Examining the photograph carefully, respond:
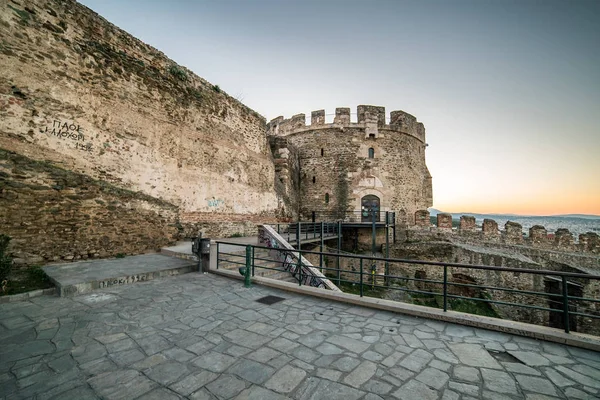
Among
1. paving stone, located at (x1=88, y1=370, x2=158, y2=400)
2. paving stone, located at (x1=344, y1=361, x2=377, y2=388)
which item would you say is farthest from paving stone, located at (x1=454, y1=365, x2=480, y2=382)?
paving stone, located at (x1=88, y1=370, x2=158, y2=400)

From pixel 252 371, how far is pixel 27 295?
4735 mm

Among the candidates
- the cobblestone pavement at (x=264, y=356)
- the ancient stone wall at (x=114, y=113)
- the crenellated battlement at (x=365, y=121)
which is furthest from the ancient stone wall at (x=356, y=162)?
the cobblestone pavement at (x=264, y=356)

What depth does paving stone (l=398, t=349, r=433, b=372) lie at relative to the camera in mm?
2627

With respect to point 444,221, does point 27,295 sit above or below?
below

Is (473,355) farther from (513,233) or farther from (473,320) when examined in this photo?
(513,233)

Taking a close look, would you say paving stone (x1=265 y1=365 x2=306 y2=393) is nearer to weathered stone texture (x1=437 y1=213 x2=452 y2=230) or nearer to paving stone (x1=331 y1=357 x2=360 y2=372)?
paving stone (x1=331 y1=357 x2=360 y2=372)

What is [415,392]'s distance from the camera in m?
2.25

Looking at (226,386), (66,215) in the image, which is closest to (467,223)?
(226,386)

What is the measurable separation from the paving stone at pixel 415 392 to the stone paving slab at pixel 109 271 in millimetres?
5533

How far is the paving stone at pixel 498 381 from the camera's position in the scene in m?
2.29

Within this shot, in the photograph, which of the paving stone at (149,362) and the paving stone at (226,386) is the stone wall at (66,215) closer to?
the paving stone at (149,362)

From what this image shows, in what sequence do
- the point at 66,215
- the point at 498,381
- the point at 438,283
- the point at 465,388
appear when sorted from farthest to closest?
1. the point at 66,215
2. the point at 438,283
3. the point at 498,381
4. the point at 465,388

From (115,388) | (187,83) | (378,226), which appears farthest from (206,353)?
(378,226)

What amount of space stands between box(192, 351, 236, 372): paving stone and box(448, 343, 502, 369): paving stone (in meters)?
2.51
